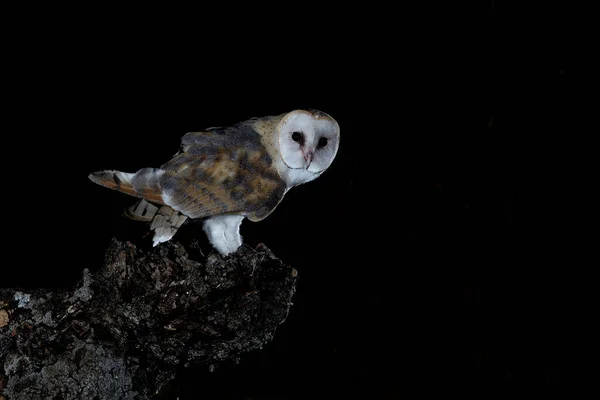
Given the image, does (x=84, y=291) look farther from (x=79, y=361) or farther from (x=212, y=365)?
(x=212, y=365)

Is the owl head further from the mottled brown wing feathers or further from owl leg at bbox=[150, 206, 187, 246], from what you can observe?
owl leg at bbox=[150, 206, 187, 246]

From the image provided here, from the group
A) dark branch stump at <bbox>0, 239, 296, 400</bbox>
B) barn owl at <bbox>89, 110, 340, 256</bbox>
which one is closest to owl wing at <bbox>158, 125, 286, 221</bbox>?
barn owl at <bbox>89, 110, 340, 256</bbox>

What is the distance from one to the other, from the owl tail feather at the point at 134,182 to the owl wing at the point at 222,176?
15 mm

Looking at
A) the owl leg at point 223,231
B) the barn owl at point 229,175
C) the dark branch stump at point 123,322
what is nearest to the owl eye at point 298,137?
Result: the barn owl at point 229,175

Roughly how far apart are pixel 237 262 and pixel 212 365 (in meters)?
0.22

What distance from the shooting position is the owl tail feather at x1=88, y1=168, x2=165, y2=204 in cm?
127

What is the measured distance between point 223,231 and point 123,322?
331mm

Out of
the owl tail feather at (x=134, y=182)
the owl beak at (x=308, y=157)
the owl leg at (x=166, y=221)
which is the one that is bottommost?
the owl leg at (x=166, y=221)

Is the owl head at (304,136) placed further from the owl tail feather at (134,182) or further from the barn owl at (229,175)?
the owl tail feather at (134,182)

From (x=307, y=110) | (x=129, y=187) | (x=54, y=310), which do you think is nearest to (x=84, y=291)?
(x=54, y=310)

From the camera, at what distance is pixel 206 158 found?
1337 mm

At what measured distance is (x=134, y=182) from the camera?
1.27 meters

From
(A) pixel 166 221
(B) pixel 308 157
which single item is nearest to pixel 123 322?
(A) pixel 166 221

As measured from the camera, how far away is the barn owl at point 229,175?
1.28 meters
